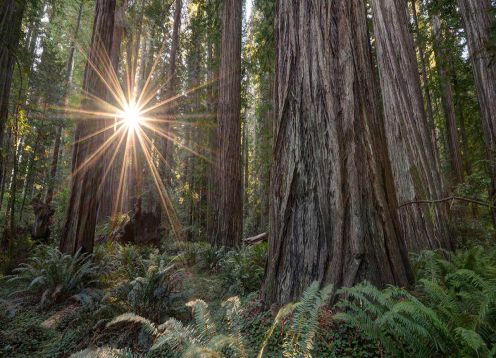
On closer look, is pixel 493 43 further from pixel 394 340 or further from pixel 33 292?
pixel 33 292

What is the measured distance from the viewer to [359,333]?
7.27 feet

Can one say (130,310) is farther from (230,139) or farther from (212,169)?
(212,169)

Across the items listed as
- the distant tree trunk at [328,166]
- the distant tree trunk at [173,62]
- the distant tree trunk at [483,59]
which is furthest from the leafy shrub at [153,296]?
the distant tree trunk at [173,62]

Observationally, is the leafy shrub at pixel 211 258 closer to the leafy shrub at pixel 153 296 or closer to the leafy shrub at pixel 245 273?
the leafy shrub at pixel 245 273

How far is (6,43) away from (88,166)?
2871 millimetres

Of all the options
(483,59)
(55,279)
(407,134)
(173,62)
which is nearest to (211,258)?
(55,279)

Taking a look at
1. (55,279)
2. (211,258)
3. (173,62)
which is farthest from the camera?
(173,62)

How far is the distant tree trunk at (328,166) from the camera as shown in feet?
8.63

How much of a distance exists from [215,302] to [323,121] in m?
2.96

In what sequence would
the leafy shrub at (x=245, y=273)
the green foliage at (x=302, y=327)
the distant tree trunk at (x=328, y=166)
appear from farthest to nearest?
the leafy shrub at (x=245, y=273) → the distant tree trunk at (x=328, y=166) → the green foliage at (x=302, y=327)

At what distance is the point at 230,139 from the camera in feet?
25.7

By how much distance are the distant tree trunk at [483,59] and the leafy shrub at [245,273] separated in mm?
3908

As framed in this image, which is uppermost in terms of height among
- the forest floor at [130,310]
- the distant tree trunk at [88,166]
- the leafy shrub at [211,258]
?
the distant tree trunk at [88,166]

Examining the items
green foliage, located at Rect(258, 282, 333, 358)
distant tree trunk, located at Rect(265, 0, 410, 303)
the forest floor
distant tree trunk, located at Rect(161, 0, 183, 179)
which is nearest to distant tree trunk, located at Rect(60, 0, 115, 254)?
the forest floor
